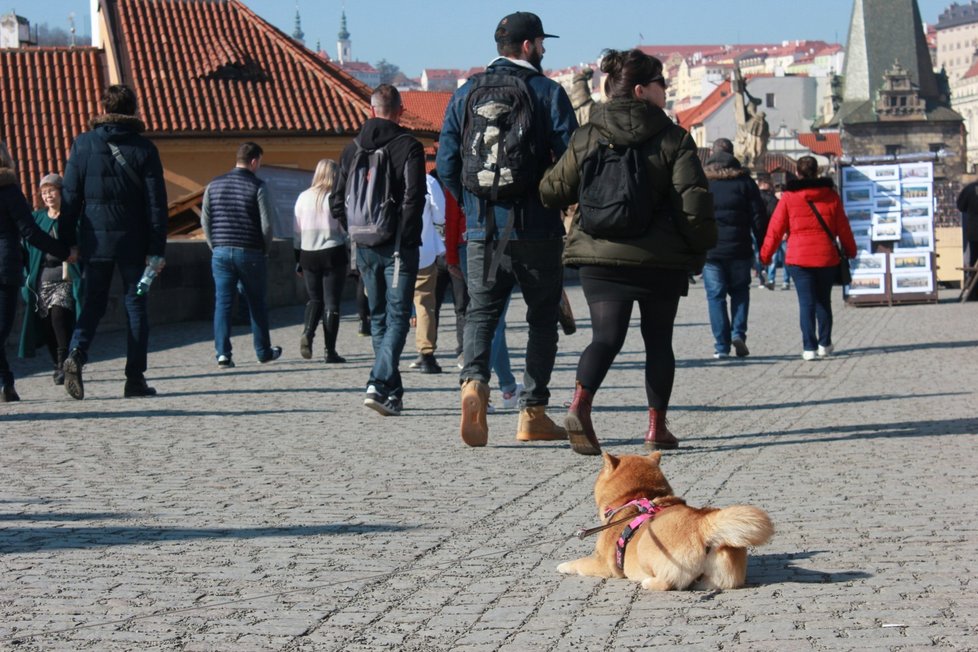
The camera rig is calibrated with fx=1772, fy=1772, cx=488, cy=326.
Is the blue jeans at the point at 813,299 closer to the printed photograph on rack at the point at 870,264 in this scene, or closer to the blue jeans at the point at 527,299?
the blue jeans at the point at 527,299

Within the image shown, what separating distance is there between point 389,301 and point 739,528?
5692mm

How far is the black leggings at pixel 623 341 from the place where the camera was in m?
8.47

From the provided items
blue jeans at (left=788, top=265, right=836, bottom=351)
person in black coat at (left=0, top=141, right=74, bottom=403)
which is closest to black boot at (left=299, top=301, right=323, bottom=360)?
person in black coat at (left=0, top=141, right=74, bottom=403)

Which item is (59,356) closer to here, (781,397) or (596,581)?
(781,397)

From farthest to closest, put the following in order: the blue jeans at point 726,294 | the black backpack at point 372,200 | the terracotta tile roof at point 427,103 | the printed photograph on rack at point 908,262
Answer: the terracotta tile roof at point 427,103 < the printed photograph on rack at point 908,262 < the blue jeans at point 726,294 < the black backpack at point 372,200

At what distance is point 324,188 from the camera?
15.2 m

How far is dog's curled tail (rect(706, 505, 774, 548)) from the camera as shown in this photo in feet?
16.1

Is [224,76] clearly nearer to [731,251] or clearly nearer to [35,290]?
[731,251]

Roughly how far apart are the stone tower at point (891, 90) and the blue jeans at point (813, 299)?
113 m

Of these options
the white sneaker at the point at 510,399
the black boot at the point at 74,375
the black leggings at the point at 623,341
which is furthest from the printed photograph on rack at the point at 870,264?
the black leggings at the point at 623,341

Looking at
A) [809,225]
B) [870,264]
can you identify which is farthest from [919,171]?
[809,225]

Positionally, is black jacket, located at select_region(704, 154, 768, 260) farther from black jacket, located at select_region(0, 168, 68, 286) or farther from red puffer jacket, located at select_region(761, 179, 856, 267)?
black jacket, located at select_region(0, 168, 68, 286)

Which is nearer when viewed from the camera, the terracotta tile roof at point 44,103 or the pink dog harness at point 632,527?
the pink dog harness at point 632,527

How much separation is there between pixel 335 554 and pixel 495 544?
1.87 feet
